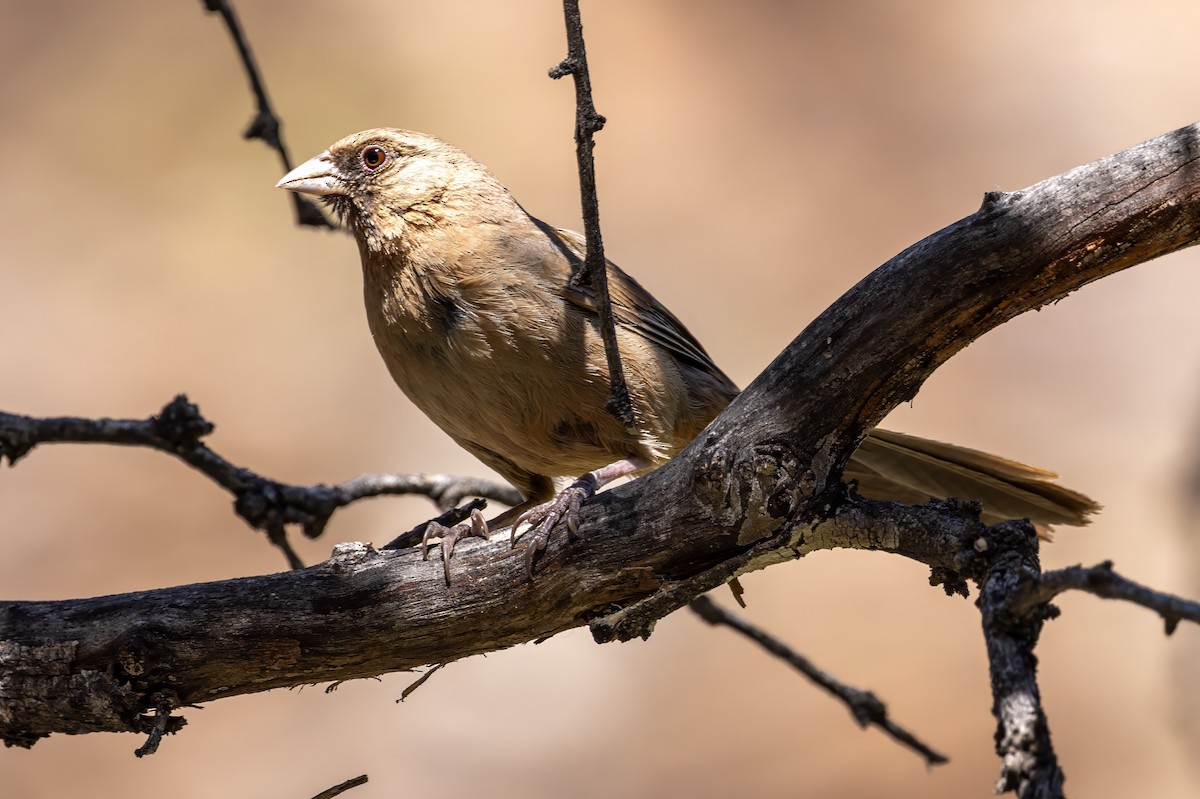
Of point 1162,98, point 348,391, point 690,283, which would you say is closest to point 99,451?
point 348,391

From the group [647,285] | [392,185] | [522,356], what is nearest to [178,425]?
[392,185]

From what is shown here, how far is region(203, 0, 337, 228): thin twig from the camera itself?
16.2 ft

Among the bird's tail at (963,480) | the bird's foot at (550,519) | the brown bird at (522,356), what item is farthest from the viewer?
the brown bird at (522,356)

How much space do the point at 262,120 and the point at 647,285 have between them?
4145 mm

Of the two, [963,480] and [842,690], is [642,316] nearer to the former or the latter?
[963,480]

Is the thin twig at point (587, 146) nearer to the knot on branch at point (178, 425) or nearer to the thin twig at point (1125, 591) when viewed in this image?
the thin twig at point (1125, 591)

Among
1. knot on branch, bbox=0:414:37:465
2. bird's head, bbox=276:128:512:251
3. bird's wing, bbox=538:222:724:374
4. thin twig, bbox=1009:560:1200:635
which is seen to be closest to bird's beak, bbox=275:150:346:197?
bird's head, bbox=276:128:512:251

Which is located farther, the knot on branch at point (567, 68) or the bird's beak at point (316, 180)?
the bird's beak at point (316, 180)

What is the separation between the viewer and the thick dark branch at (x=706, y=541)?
9.13ft

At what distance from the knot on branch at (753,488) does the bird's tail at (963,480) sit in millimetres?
850

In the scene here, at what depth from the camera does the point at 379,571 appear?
3.48 meters

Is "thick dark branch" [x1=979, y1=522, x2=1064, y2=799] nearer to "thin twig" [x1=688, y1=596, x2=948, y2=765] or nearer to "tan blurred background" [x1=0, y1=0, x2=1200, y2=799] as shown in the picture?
"thin twig" [x1=688, y1=596, x2=948, y2=765]

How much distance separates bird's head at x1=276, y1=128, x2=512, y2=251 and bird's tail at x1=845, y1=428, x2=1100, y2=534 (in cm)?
171

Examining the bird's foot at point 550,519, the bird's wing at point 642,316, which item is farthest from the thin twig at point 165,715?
the bird's wing at point 642,316
